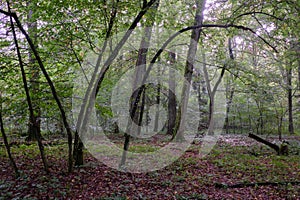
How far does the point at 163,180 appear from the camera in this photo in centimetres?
535

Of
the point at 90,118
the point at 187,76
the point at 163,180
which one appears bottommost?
the point at 163,180

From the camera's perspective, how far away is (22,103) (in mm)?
5855

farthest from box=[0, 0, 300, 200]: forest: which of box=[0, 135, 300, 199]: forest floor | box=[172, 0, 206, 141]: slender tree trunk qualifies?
box=[172, 0, 206, 141]: slender tree trunk

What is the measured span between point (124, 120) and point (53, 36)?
11442 mm

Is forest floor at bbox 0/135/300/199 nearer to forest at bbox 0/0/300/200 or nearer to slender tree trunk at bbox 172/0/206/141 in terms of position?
forest at bbox 0/0/300/200

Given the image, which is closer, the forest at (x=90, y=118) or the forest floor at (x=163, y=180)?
the forest floor at (x=163, y=180)

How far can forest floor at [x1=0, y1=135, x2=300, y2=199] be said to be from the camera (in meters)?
4.52

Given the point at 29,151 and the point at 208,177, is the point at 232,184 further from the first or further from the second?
the point at 29,151

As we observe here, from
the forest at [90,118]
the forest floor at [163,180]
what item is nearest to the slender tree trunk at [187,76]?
the forest at [90,118]

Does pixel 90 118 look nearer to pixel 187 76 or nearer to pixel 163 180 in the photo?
pixel 163 180

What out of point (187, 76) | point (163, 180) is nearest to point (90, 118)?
point (163, 180)

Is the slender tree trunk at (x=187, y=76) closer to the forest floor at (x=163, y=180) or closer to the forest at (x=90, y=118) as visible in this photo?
the forest at (x=90, y=118)

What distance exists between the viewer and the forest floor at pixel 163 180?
4.52 meters

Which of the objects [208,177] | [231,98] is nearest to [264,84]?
[231,98]
